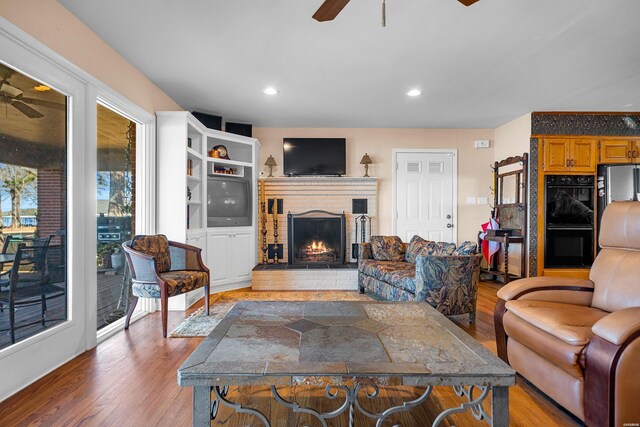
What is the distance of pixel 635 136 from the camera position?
4.34 m

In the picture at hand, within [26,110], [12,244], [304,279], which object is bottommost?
[304,279]

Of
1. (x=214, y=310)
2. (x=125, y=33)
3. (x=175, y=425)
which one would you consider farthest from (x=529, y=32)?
(x=214, y=310)

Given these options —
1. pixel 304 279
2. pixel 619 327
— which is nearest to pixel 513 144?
pixel 304 279

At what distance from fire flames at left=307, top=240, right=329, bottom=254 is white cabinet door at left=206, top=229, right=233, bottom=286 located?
4.03 feet

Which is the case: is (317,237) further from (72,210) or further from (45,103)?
(45,103)

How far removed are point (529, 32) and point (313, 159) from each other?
317 centimetres

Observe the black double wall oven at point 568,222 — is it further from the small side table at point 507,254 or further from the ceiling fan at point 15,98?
the ceiling fan at point 15,98

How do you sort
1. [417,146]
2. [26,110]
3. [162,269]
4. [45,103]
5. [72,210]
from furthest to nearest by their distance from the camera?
[417,146]
[162,269]
[72,210]
[45,103]
[26,110]

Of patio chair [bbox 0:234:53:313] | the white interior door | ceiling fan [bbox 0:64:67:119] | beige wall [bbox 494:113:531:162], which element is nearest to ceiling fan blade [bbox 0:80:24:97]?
ceiling fan [bbox 0:64:67:119]

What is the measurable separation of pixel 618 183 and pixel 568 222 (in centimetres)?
76

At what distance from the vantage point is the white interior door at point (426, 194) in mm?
5219

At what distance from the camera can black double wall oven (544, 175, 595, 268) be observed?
170 inches

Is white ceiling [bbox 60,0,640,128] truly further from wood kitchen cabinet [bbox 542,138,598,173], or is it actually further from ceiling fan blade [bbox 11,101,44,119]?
ceiling fan blade [bbox 11,101,44,119]

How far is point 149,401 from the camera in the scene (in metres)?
1.73
